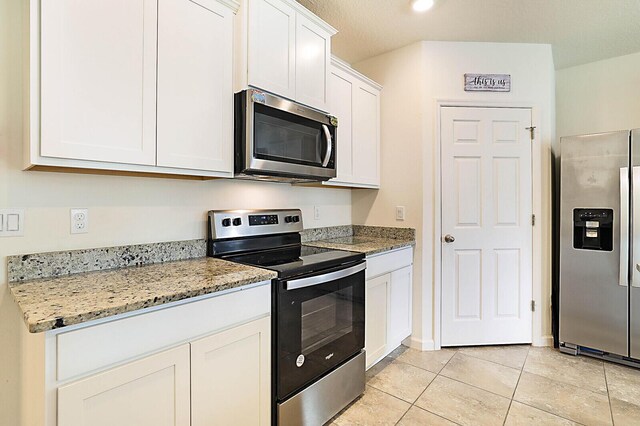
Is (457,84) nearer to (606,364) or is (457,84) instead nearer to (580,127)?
(580,127)

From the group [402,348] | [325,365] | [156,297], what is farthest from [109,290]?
[402,348]

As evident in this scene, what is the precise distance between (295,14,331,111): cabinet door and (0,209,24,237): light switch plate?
143cm

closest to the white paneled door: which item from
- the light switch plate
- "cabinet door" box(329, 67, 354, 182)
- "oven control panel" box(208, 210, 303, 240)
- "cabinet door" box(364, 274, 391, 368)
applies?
"cabinet door" box(364, 274, 391, 368)

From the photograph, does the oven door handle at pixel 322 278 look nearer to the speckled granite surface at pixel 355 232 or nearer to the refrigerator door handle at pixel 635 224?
the speckled granite surface at pixel 355 232

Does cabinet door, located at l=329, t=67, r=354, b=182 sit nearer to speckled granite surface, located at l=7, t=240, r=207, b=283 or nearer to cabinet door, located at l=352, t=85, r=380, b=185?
cabinet door, located at l=352, t=85, r=380, b=185

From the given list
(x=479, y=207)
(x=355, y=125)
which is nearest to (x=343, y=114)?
(x=355, y=125)

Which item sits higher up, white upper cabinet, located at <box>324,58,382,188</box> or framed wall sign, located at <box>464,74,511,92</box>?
framed wall sign, located at <box>464,74,511,92</box>

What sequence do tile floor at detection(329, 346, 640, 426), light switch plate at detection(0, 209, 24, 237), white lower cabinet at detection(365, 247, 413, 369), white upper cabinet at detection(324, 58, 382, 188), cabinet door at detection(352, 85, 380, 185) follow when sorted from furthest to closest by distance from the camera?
cabinet door at detection(352, 85, 380, 185) → white upper cabinet at detection(324, 58, 382, 188) → white lower cabinet at detection(365, 247, 413, 369) → tile floor at detection(329, 346, 640, 426) → light switch plate at detection(0, 209, 24, 237)

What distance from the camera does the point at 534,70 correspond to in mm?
2754

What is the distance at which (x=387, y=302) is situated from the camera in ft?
7.86

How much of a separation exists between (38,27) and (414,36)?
7.97 feet

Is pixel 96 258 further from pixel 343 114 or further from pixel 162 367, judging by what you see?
pixel 343 114

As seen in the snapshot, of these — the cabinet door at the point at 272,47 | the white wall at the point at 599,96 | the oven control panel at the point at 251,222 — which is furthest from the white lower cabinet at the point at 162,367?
the white wall at the point at 599,96

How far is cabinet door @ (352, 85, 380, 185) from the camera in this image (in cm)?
267
